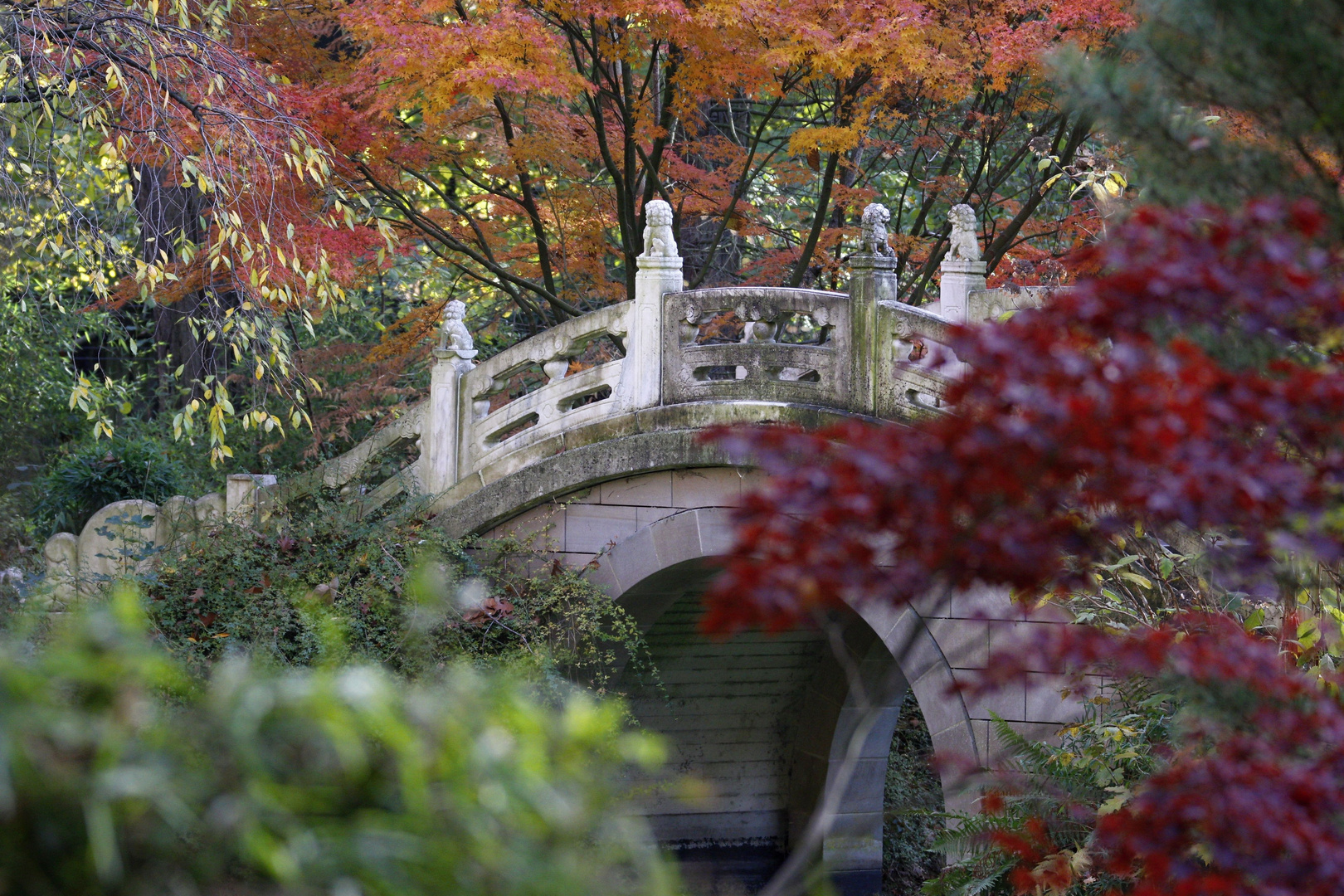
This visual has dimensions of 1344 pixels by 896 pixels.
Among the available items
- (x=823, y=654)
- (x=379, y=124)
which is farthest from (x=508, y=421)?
(x=823, y=654)

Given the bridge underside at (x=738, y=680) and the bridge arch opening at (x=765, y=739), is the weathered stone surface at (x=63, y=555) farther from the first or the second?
the bridge arch opening at (x=765, y=739)

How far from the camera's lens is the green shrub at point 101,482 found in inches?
327

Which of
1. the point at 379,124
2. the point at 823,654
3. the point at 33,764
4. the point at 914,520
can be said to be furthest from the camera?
the point at 823,654

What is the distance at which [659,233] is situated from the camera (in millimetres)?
6363

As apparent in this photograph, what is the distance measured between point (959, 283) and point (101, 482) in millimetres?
5322

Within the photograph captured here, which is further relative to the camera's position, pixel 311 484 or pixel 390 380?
pixel 390 380

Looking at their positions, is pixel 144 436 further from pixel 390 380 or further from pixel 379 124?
pixel 379 124

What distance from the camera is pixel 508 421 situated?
680 cm

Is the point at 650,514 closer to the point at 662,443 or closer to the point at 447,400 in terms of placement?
the point at 662,443

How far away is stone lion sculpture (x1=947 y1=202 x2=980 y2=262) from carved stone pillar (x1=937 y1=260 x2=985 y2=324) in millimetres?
27

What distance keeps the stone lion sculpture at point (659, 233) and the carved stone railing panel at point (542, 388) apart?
0.29m

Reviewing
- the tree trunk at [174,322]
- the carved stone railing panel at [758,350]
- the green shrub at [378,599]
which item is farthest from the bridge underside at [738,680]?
the tree trunk at [174,322]

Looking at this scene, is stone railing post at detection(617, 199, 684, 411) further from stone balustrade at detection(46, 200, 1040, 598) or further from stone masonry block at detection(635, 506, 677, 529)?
stone masonry block at detection(635, 506, 677, 529)

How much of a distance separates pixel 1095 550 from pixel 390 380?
357 inches
